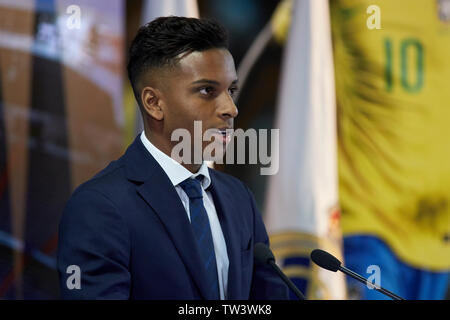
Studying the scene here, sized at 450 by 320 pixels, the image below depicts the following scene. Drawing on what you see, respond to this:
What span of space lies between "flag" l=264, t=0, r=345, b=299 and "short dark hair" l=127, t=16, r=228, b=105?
4.72 ft

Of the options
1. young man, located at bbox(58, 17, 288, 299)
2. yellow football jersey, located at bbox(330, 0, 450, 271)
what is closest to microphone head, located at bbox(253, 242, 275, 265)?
young man, located at bbox(58, 17, 288, 299)

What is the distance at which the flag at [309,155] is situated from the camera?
273cm

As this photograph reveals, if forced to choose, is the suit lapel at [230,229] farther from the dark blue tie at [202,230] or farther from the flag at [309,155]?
the flag at [309,155]

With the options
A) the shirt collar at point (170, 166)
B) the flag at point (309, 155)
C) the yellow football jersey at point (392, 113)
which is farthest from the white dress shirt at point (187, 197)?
the yellow football jersey at point (392, 113)

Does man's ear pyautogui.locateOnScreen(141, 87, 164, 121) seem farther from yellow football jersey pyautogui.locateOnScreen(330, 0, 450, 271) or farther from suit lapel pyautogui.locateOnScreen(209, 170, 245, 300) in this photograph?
yellow football jersey pyautogui.locateOnScreen(330, 0, 450, 271)

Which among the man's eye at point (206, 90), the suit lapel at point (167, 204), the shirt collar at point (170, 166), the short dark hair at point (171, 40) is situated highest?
the short dark hair at point (171, 40)

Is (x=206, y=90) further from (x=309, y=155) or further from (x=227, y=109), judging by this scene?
(x=309, y=155)

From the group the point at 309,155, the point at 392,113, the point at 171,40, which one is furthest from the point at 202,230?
the point at 392,113

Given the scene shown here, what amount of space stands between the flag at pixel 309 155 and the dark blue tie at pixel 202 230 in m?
1.48

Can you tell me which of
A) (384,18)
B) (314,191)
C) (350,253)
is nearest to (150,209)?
(314,191)

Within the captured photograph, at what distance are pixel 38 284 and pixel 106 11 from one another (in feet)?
4.62

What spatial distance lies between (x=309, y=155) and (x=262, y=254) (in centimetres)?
151

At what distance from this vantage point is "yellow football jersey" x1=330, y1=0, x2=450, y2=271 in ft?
9.42

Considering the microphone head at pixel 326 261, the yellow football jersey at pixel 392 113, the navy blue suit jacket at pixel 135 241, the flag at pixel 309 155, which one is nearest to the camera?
the navy blue suit jacket at pixel 135 241
